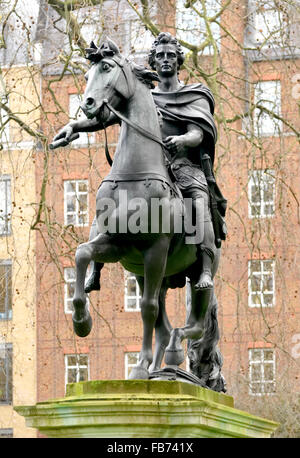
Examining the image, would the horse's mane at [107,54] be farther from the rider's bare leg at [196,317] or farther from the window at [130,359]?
the window at [130,359]

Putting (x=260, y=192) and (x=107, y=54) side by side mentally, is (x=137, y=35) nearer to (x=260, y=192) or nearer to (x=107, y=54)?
(x=260, y=192)

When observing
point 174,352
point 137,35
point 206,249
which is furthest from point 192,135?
point 137,35

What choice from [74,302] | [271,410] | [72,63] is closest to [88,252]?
[74,302]

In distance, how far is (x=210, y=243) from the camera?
1020 cm

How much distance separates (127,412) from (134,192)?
165 cm

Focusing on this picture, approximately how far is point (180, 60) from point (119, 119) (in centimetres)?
107

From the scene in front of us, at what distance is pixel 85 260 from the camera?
30.9ft

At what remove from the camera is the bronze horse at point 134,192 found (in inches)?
371

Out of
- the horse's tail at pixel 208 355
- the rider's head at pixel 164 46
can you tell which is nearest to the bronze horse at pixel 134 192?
the rider's head at pixel 164 46

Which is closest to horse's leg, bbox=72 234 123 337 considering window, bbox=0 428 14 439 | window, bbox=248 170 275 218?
window, bbox=248 170 275 218

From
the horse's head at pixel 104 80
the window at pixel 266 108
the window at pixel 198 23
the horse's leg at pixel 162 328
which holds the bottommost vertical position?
the horse's leg at pixel 162 328

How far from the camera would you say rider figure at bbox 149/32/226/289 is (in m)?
10.2

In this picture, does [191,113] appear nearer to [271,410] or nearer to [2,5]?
[2,5]

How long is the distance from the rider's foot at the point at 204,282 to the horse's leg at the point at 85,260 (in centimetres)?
80
